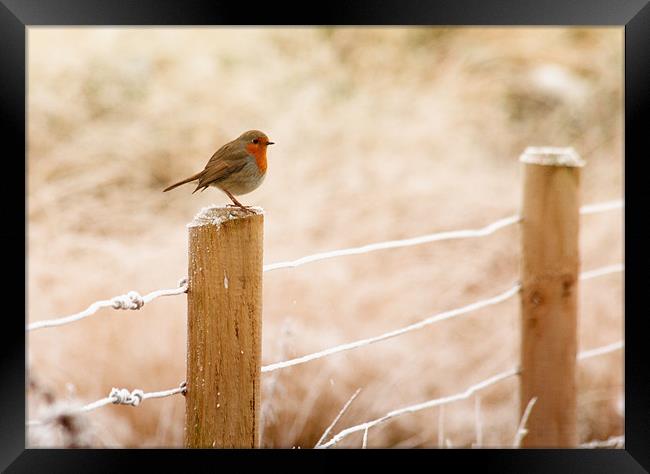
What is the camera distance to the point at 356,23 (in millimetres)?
2232

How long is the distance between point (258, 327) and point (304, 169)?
2.74 meters

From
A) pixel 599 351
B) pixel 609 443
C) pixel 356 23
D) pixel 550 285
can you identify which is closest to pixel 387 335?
pixel 550 285

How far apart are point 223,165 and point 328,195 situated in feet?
7.11

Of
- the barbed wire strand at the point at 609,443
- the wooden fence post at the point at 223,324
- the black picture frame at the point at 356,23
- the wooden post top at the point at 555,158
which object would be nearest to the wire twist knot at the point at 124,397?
the wooden fence post at the point at 223,324

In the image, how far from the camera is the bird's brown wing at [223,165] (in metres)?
2.03

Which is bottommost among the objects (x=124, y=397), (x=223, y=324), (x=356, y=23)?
(x=124, y=397)

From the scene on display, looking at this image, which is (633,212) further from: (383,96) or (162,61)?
(162,61)

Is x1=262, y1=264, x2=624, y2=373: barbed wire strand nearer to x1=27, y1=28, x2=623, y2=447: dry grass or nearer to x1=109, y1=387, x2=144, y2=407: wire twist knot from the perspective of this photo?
x1=109, y1=387, x2=144, y2=407: wire twist knot

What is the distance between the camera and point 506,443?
3.37m

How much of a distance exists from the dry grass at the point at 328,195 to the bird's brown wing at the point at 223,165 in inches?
30.3

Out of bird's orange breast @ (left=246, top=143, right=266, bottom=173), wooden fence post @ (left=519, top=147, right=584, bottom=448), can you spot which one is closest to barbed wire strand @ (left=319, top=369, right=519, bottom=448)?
wooden fence post @ (left=519, top=147, right=584, bottom=448)

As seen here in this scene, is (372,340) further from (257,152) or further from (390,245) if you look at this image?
(257,152)

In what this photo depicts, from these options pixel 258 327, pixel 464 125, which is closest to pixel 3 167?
pixel 258 327

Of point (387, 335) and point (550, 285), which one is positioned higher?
point (550, 285)
